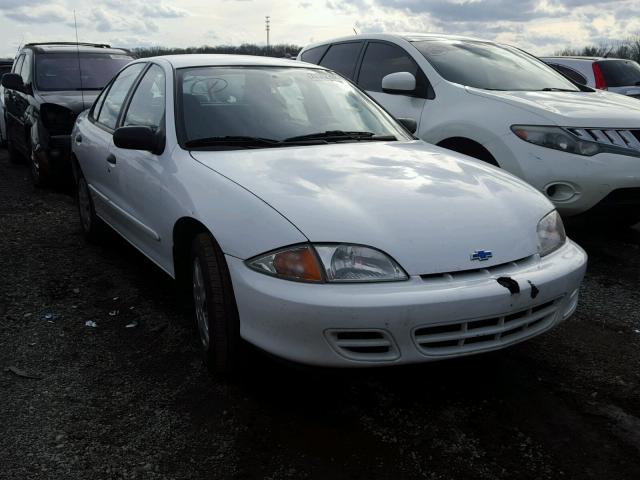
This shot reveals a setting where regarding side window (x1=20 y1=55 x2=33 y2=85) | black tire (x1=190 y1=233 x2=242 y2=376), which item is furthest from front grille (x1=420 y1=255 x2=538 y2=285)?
side window (x1=20 y1=55 x2=33 y2=85)

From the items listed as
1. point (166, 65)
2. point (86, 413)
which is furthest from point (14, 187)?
point (86, 413)

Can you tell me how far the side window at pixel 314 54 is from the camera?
279 inches

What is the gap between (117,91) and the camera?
16.2 feet

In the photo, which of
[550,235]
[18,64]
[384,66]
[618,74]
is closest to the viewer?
[550,235]

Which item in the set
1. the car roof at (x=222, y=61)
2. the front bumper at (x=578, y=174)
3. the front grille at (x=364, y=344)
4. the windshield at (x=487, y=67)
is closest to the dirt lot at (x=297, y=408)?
the front grille at (x=364, y=344)

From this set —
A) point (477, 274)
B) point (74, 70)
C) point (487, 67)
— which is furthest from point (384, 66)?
point (74, 70)

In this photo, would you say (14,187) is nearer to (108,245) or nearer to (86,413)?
(108,245)

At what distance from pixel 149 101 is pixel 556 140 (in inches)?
112

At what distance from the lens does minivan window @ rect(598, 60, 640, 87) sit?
1033 cm

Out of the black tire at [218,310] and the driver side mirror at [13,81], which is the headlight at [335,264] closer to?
the black tire at [218,310]

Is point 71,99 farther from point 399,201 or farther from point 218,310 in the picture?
point 399,201

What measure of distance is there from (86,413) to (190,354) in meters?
0.69

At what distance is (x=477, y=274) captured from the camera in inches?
104

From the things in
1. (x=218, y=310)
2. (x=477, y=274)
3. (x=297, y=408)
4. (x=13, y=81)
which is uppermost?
(x=477, y=274)
